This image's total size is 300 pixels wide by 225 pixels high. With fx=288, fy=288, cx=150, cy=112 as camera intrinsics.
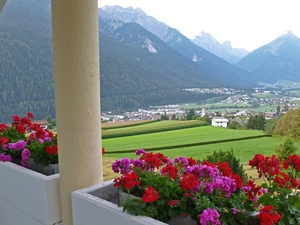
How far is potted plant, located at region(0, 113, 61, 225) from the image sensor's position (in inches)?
70.0

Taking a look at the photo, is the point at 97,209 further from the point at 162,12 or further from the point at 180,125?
the point at 162,12

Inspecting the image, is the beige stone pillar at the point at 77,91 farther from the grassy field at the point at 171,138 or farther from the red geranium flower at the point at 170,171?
the grassy field at the point at 171,138

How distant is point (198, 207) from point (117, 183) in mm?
437

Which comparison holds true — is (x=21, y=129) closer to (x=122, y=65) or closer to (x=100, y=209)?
(x=100, y=209)

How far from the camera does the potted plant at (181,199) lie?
3.89 feet

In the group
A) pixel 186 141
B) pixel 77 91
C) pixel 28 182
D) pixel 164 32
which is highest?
pixel 164 32

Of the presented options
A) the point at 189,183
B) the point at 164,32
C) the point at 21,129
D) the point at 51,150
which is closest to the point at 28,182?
the point at 51,150

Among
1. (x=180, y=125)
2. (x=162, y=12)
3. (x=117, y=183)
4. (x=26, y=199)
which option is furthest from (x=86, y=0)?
(x=162, y=12)

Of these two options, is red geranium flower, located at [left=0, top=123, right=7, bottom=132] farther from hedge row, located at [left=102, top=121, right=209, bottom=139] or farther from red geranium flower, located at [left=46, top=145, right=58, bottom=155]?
hedge row, located at [left=102, top=121, right=209, bottom=139]

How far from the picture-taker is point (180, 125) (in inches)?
154

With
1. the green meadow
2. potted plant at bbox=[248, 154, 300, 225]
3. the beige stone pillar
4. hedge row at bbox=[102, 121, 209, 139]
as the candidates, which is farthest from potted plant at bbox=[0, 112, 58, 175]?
hedge row at bbox=[102, 121, 209, 139]

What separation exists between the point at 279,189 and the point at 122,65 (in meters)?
4.31

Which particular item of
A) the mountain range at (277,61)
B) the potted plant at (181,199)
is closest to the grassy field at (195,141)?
the mountain range at (277,61)

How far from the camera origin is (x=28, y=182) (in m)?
1.89
